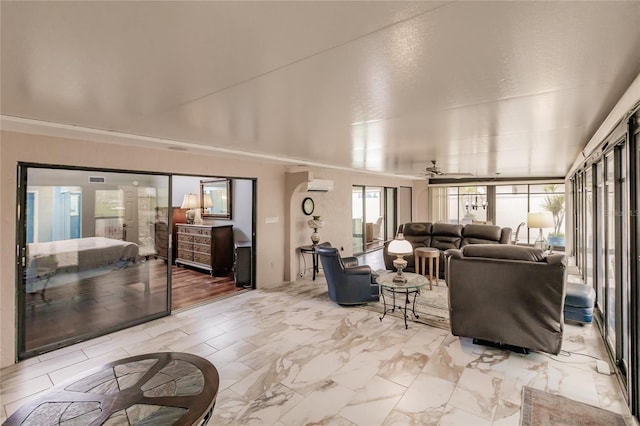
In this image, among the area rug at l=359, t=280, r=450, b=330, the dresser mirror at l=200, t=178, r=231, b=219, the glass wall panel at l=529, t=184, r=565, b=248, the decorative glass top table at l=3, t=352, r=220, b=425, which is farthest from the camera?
the glass wall panel at l=529, t=184, r=565, b=248

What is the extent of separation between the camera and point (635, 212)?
2.17 metres

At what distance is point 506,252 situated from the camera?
126 inches

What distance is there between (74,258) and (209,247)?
3.03 metres

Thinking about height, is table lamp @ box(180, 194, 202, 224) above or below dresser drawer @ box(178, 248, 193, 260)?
above

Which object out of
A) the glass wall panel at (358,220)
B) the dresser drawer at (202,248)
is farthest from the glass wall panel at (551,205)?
the dresser drawer at (202,248)

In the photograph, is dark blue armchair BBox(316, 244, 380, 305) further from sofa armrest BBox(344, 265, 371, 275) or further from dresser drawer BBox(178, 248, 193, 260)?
dresser drawer BBox(178, 248, 193, 260)

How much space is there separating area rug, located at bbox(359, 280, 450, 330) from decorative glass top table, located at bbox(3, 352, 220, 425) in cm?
306

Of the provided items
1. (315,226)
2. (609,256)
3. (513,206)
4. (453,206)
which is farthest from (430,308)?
(513,206)

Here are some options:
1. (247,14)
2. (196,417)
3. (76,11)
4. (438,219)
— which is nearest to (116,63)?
(76,11)

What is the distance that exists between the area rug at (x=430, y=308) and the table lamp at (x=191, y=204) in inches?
183

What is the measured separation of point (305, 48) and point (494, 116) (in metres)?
2.03

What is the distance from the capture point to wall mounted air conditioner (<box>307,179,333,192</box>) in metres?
6.34

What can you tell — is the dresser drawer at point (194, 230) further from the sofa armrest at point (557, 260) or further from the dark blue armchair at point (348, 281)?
the sofa armrest at point (557, 260)

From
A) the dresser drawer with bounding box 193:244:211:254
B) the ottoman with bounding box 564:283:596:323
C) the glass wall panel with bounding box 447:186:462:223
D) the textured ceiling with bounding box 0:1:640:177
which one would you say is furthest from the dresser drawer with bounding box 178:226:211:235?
the glass wall panel with bounding box 447:186:462:223
